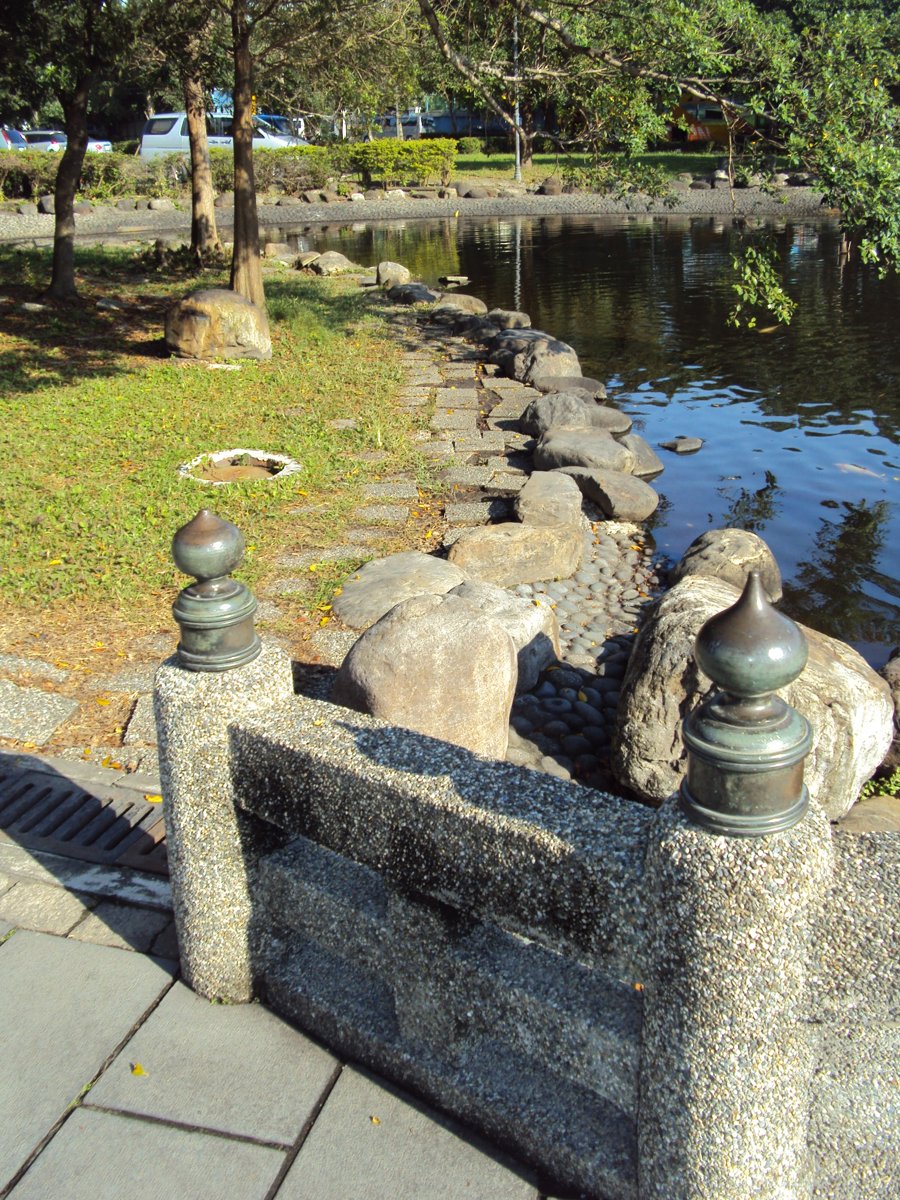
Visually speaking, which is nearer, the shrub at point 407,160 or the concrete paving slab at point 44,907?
the concrete paving slab at point 44,907

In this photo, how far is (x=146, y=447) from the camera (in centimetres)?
1018

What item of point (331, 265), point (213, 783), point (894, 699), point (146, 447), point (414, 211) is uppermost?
point (414, 211)

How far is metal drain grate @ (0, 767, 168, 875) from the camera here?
166 inches

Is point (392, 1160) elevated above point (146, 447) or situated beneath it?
situated beneath

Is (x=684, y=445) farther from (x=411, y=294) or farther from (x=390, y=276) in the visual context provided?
(x=390, y=276)

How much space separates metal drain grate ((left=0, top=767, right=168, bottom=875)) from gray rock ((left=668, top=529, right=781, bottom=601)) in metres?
4.09

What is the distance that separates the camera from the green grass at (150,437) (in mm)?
7523

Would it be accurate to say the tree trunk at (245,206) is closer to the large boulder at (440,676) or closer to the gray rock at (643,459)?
the gray rock at (643,459)

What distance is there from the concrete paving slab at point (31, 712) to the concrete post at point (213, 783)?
231 centimetres

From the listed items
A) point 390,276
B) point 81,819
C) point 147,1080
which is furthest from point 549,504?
point 390,276

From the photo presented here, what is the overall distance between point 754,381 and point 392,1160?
47.1 ft

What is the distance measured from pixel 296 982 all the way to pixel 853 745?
314cm

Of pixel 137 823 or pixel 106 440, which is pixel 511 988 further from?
pixel 106 440

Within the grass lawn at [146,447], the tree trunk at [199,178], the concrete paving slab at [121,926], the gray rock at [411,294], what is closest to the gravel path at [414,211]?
the tree trunk at [199,178]
